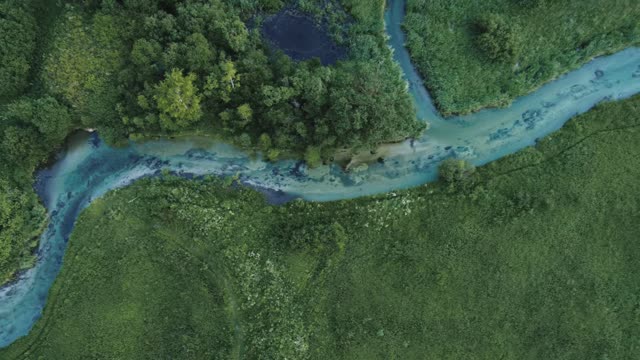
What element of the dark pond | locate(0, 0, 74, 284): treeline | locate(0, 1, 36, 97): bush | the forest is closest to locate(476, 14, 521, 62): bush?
the forest

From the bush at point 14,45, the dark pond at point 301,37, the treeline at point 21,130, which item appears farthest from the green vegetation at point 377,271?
the dark pond at point 301,37

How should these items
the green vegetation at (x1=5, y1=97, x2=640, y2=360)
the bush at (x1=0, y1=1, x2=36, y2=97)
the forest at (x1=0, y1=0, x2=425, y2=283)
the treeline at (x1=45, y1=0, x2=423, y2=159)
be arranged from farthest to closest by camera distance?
1. the bush at (x1=0, y1=1, x2=36, y2=97)
2. the forest at (x1=0, y1=0, x2=425, y2=283)
3. the treeline at (x1=45, y1=0, x2=423, y2=159)
4. the green vegetation at (x1=5, y1=97, x2=640, y2=360)

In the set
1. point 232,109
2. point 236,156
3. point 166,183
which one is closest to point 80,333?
point 166,183

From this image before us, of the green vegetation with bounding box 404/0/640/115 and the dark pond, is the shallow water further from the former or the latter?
the dark pond

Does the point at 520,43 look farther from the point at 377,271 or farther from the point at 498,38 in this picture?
the point at 377,271

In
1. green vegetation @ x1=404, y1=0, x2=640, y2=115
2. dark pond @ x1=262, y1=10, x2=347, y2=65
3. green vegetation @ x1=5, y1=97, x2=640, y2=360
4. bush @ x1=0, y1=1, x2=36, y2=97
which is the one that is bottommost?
green vegetation @ x1=5, y1=97, x2=640, y2=360

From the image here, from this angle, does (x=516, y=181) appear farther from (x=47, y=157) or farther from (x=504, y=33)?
(x=47, y=157)
